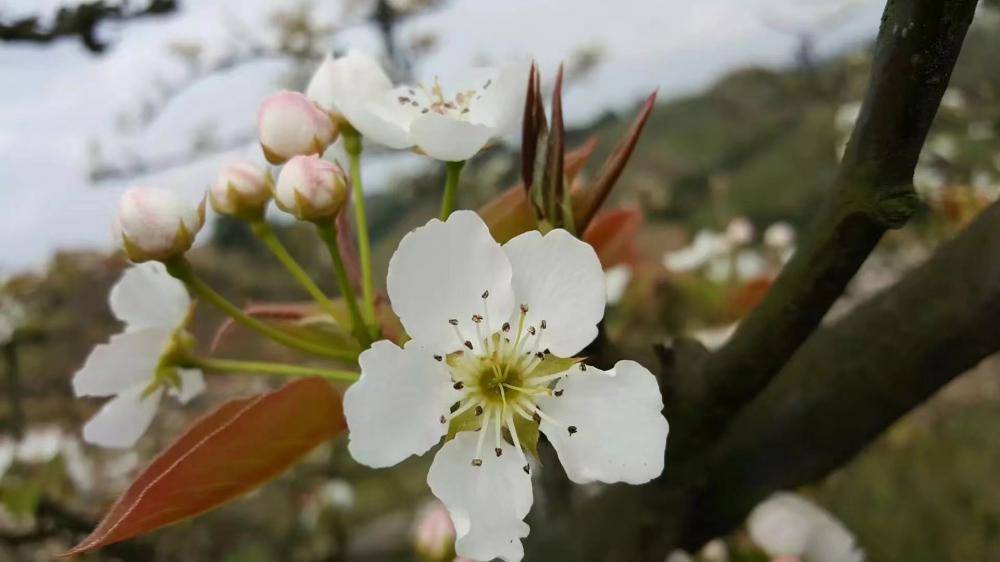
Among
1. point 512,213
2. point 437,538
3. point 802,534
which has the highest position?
point 512,213

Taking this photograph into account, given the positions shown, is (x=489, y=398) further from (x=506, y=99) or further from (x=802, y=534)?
(x=802, y=534)

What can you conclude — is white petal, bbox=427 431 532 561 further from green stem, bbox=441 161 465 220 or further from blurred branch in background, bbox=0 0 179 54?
blurred branch in background, bbox=0 0 179 54

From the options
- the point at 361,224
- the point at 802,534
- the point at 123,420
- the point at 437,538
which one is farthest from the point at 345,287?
the point at 437,538

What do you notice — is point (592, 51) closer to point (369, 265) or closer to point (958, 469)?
point (958, 469)

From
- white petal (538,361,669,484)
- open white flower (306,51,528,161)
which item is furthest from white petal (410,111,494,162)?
white petal (538,361,669,484)

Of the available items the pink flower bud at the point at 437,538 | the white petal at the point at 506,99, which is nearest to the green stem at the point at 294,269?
the white petal at the point at 506,99

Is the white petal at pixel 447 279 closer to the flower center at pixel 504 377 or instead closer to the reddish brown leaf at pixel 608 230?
the flower center at pixel 504 377
